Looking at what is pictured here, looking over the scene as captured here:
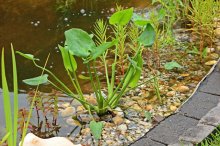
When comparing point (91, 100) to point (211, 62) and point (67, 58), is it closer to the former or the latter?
point (67, 58)

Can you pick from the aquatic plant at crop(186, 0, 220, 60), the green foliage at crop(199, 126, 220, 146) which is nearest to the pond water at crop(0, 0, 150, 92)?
the aquatic plant at crop(186, 0, 220, 60)

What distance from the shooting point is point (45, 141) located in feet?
7.36

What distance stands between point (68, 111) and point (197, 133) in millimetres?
957

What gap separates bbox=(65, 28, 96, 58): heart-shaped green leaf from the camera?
3.08 metres

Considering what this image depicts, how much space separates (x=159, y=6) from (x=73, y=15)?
3.02 ft

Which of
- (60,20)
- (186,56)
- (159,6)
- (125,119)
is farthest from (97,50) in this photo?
(159,6)

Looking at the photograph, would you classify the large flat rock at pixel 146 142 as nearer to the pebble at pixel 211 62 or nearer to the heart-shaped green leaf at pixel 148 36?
the heart-shaped green leaf at pixel 148 36

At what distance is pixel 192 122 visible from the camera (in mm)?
3174

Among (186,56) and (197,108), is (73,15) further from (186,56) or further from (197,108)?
(197,108)

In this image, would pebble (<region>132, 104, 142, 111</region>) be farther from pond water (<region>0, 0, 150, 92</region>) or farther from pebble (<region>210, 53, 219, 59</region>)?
pebble (<region>210, 53, 219, 59</region>)

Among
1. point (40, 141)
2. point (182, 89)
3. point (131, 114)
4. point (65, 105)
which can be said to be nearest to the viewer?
point (40, 141)

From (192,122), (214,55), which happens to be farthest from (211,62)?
(192,122)

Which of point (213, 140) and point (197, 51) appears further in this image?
point (197, 51)

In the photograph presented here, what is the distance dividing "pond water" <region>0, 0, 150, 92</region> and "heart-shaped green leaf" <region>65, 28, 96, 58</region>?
2.36ft
